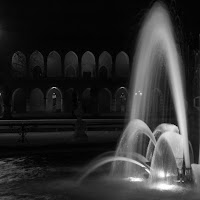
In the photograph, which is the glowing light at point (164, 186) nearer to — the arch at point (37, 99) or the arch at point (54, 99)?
the arch at point (54, 99)

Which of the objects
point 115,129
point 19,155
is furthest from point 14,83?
point 19,155

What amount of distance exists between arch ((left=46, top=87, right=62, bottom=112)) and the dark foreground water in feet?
121

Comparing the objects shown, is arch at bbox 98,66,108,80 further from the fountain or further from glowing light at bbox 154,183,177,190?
glowing light at bbox 154,183,177,190

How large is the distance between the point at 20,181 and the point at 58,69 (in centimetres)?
4199

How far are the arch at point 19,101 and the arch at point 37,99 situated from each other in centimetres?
110

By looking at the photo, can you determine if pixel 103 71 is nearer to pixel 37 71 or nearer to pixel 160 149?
pixel 37 71

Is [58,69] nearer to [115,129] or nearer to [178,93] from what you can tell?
[115,129]

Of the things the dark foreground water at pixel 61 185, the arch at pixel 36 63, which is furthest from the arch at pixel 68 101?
the dark foreground water at pixel 61 185

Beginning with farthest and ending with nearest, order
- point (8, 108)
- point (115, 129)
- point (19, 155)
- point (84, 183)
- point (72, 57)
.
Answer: point (72, 57) → point (8, 108) → point (115, 129) → point (19, 155) → point (84, 183)

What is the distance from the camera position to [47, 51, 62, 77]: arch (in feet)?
166

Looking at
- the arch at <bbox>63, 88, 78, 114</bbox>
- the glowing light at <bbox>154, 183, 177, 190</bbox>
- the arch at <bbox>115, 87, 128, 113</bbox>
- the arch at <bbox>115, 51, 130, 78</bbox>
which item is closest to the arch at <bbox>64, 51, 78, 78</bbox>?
the arch at <bbox>63, 88, 78, 114</bbox>

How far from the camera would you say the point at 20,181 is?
9625 millimetres

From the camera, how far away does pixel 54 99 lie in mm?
50906

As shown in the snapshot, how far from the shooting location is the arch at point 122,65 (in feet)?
168
